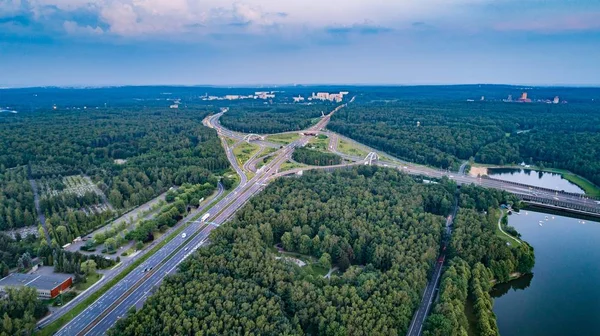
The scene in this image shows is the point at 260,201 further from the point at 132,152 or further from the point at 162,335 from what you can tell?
the point at 132,152

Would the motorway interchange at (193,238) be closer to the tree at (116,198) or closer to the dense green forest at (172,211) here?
the dense green forest at (172,211)

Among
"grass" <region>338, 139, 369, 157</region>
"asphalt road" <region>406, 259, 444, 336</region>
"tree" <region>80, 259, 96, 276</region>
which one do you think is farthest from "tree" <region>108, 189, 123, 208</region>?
"grass" <region>338, 139, 369, 157</region>

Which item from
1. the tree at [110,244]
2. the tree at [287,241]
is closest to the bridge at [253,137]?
the tree at [110,244]

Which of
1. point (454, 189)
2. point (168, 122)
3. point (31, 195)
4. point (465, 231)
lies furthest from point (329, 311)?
point (168, 122)

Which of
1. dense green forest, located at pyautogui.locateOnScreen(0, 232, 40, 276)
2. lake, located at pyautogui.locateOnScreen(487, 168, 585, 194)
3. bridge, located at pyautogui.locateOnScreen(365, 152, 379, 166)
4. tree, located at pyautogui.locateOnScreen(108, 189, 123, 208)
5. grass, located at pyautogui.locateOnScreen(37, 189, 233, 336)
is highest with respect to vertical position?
bridge, located at pyautogui.locateOnScreen(365, 152, 379, 166)

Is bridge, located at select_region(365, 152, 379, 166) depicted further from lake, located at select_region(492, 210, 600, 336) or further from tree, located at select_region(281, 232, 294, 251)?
tree, located at select_region(281, 232, 294, 251)

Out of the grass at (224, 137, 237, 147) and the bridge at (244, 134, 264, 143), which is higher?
the bridge at (244, 134, 264, 143)

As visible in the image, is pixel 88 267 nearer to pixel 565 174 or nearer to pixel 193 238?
pixel 193 238
